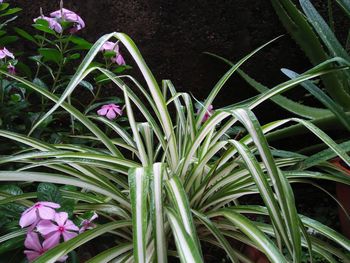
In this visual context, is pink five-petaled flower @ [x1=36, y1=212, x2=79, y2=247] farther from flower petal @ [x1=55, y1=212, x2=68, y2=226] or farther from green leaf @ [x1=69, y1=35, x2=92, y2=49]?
green leaf @ [x1=69, y1=35, x2=92, y2=49]

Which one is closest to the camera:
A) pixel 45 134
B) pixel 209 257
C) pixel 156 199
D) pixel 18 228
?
pixel 156 199

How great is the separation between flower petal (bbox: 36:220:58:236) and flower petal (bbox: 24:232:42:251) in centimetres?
2

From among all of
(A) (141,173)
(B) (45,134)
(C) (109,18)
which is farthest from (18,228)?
A: (C) (109,18)

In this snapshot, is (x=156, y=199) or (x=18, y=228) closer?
(x=156, y=199)

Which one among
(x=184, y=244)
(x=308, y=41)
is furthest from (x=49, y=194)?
(x=308, y=41)

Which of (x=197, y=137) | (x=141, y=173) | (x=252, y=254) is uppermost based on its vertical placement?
(x=197, y=137)

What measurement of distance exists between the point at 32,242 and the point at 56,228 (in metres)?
0.04

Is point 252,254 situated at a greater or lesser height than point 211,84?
lesser

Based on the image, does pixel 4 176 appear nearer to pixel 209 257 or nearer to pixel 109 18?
pixel 209 257

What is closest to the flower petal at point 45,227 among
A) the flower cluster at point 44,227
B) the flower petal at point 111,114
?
the flower cluster at point 44,227

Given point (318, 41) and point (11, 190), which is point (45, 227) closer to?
point (11, 190)

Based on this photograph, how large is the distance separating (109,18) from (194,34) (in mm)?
327

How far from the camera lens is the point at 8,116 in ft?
3.90

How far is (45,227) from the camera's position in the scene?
0.73m
